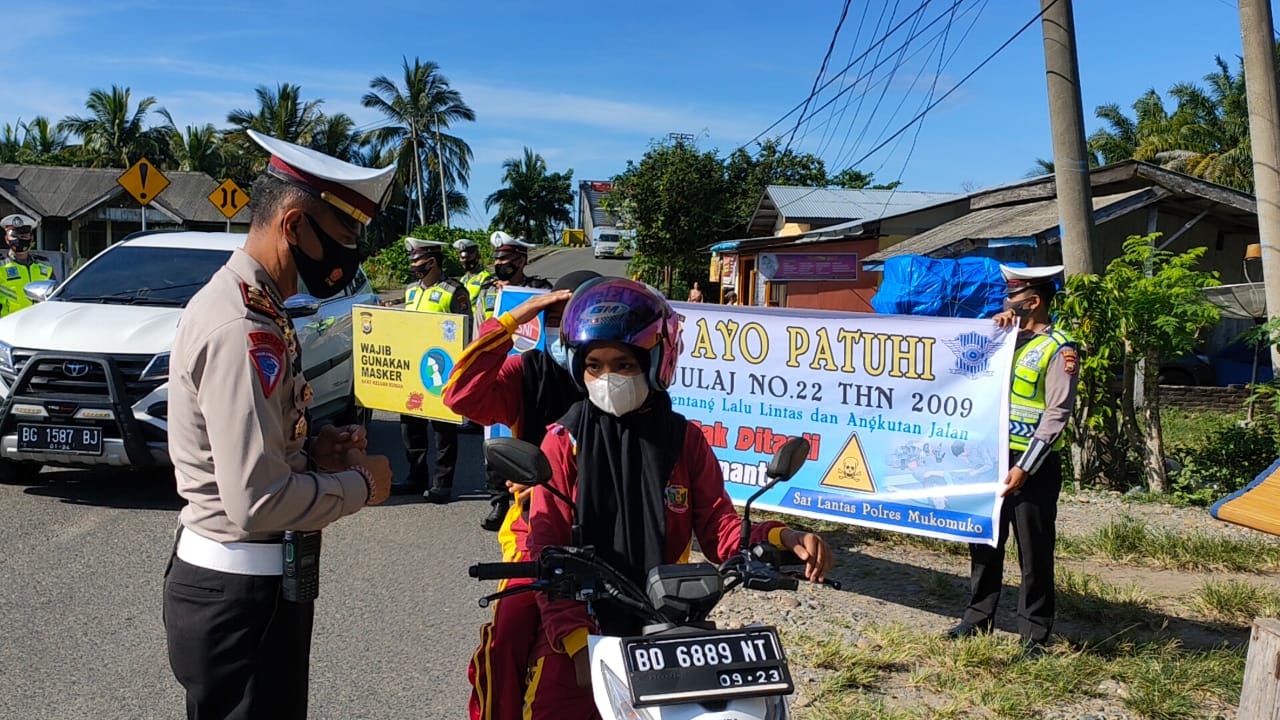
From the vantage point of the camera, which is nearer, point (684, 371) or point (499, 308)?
point (684, 371)

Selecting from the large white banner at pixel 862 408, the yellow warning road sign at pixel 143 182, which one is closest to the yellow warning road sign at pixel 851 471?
the large white banner at pixel 862 408

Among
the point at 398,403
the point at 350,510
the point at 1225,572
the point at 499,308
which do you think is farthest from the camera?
the point at 398,403

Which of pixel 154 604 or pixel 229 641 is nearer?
pixel 229 641

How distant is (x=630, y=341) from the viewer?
2.91 meters

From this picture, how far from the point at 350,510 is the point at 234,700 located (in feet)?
1.79

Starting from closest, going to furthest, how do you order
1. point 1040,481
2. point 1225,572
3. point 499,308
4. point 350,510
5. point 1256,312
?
point 350,510 → point 1040,481 → point 1225,572 → point 499,308 → point 1256,312

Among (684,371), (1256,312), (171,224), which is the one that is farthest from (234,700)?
(171,224)

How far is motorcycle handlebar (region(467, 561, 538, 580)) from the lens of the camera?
2.48 m

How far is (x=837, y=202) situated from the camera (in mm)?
33969

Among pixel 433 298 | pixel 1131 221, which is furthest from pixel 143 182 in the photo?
pixel 1131 221

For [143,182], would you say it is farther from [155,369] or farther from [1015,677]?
[1015,677]

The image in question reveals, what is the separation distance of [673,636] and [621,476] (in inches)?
27.8

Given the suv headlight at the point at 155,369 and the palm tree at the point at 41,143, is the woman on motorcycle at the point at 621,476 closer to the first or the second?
the suv headlight at the point at 155,369

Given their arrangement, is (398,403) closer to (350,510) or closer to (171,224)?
(350,510)
